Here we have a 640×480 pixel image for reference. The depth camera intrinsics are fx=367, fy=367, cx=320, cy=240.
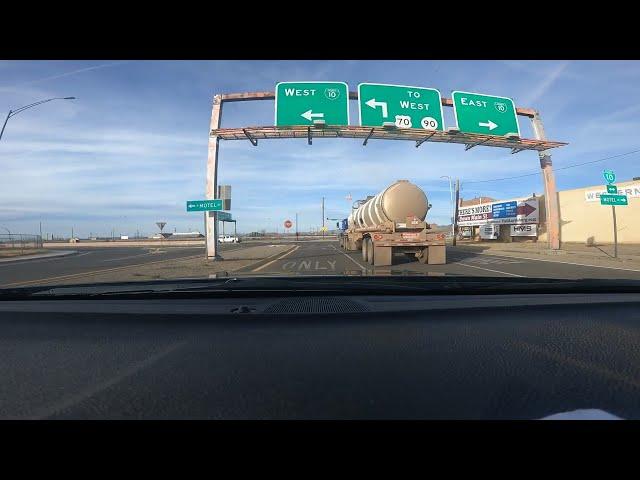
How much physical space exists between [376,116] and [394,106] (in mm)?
927

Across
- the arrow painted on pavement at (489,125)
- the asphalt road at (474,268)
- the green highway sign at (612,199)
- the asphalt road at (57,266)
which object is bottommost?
the asphalt road at (57,266)

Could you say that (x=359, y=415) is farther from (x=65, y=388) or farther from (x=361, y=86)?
(x=361, y=86)

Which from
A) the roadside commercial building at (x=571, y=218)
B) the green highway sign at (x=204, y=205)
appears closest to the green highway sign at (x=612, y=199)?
the roadside commercial building at (x=571, y=218)

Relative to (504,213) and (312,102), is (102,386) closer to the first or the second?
(312,102)

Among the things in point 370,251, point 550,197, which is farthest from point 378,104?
point 550,197

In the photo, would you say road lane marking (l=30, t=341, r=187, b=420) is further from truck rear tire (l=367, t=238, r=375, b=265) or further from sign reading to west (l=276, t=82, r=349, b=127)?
sign reading to west (l=276, t=82, r=349, b=127)

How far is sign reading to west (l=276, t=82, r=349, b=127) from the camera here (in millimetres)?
16047

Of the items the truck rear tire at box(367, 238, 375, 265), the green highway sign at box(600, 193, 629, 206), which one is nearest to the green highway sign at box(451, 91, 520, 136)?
the green highway sign at box(600, 193, 629, 206)

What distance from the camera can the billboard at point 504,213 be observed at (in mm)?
37188

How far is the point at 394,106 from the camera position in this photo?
1616 centimetres

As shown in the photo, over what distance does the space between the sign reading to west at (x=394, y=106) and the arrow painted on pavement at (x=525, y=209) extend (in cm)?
2656

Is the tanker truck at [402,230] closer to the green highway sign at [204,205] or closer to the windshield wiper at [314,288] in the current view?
the green highway sign at [204,205]

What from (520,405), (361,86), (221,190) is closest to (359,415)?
(520,405)

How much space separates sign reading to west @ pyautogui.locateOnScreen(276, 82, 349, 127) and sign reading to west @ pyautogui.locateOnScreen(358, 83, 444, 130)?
83cm
